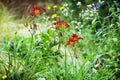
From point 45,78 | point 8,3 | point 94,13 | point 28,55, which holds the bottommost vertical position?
point 45,78

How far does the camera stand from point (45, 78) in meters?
3.97

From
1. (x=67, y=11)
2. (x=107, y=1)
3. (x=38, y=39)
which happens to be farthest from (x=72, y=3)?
(x=38, y=39)

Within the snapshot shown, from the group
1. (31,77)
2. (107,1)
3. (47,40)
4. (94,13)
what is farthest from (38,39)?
(107,1)

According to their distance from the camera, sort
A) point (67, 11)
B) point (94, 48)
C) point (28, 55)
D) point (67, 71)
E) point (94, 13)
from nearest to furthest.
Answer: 1. point (67, 71)
2. point (28, 55)
3. point (94, 48)
4. point (94, 13)
5. point (67, 11)

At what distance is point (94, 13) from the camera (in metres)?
5.60

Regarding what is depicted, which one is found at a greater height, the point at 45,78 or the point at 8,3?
the point at 8,3

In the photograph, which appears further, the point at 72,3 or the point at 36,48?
the point at 72,3

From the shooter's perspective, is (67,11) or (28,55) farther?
(67,11)

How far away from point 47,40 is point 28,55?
1.73ft

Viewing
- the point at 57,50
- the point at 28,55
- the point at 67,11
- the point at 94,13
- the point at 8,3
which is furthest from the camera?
the point at 8,3

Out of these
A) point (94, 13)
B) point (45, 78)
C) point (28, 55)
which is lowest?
point (45, 78)

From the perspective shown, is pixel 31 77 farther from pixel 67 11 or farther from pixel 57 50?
pixel 67 11

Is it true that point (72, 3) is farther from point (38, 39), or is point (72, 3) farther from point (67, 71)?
point (67, 71)

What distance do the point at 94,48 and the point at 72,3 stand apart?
212cm
